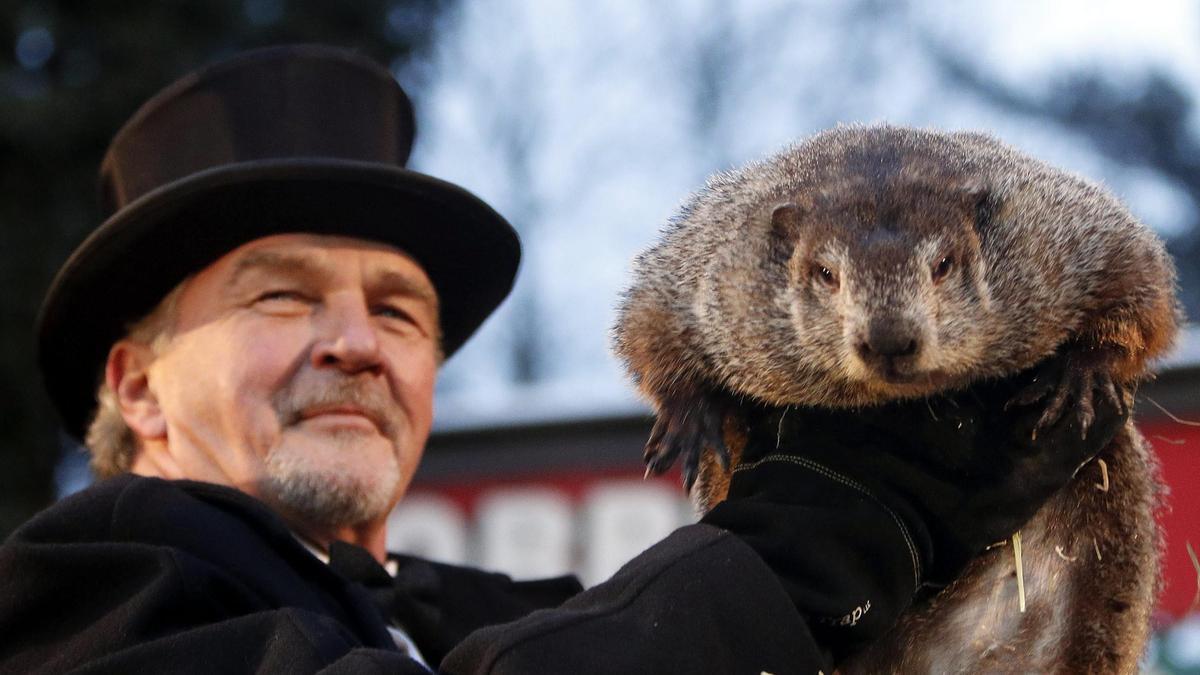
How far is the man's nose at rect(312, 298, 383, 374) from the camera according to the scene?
10.2 feet

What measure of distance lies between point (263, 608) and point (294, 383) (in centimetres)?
88

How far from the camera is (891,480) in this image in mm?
2250

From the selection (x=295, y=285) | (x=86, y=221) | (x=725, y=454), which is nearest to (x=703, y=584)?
(x=725, y=454)

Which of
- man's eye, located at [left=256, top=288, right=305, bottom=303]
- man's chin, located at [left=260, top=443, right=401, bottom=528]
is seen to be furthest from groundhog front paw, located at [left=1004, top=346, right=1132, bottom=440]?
man's eye, located at [left=256, top=288, right=305, bottom=303]

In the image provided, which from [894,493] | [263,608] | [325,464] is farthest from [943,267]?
[325,464]

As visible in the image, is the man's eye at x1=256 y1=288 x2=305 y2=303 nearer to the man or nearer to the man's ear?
the man

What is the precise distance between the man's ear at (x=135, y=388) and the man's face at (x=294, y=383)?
40 mm

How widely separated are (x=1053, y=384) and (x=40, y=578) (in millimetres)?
1837

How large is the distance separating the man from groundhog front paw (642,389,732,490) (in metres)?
0.09

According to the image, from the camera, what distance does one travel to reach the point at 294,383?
122 inches

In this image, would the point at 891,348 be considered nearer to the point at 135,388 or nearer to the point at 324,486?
the point at 324,486

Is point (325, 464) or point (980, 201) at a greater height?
point (980, 201)

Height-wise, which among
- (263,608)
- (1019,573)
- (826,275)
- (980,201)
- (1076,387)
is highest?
(980,201)

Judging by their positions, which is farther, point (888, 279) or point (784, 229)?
point (784, 229)
